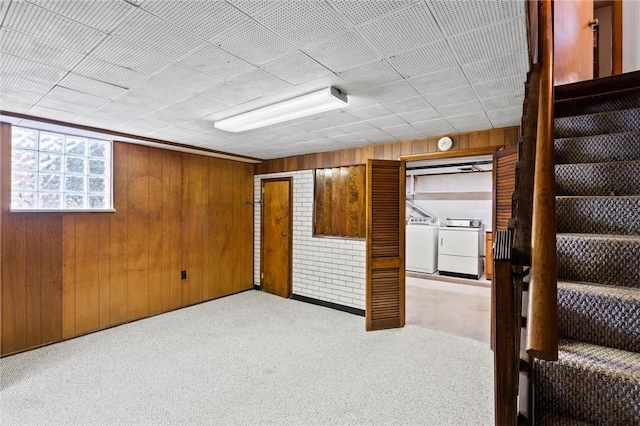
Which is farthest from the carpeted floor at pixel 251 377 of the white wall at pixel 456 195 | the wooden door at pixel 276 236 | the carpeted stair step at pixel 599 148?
the white wall at pixel 456 195

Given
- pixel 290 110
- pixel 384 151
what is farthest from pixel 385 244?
pixel 290 110

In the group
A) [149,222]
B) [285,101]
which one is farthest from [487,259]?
[149,222]

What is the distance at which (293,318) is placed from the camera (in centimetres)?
416

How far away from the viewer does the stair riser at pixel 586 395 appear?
0.93m

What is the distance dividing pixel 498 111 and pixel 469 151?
76 centimetres

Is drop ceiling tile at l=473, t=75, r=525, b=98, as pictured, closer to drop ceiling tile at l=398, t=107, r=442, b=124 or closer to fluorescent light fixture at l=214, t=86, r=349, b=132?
drop ceiling tile at l=398, t=107, r=442, b=124

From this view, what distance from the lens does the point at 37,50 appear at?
1.80m

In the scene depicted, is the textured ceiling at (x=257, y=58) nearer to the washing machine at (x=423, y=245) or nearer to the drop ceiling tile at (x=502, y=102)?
the drop ceiling tile at (x=502, y=102)

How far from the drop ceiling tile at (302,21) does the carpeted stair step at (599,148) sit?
1.52m

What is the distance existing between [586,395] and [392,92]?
2.13 metres

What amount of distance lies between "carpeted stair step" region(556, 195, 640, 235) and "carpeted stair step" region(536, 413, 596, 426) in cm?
97

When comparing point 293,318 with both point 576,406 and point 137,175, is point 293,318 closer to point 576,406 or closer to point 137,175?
point 137,175

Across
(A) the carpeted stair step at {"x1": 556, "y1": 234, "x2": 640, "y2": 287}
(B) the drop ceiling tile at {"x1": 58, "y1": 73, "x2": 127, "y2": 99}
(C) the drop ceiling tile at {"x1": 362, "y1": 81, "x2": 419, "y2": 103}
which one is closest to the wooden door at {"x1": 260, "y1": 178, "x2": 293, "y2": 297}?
(C) the drop ceiling tile at {"x1": 362, "y1": 81, "x2": 419, "y2": 103}

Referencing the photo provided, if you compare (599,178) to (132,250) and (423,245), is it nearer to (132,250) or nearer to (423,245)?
(132,250)
